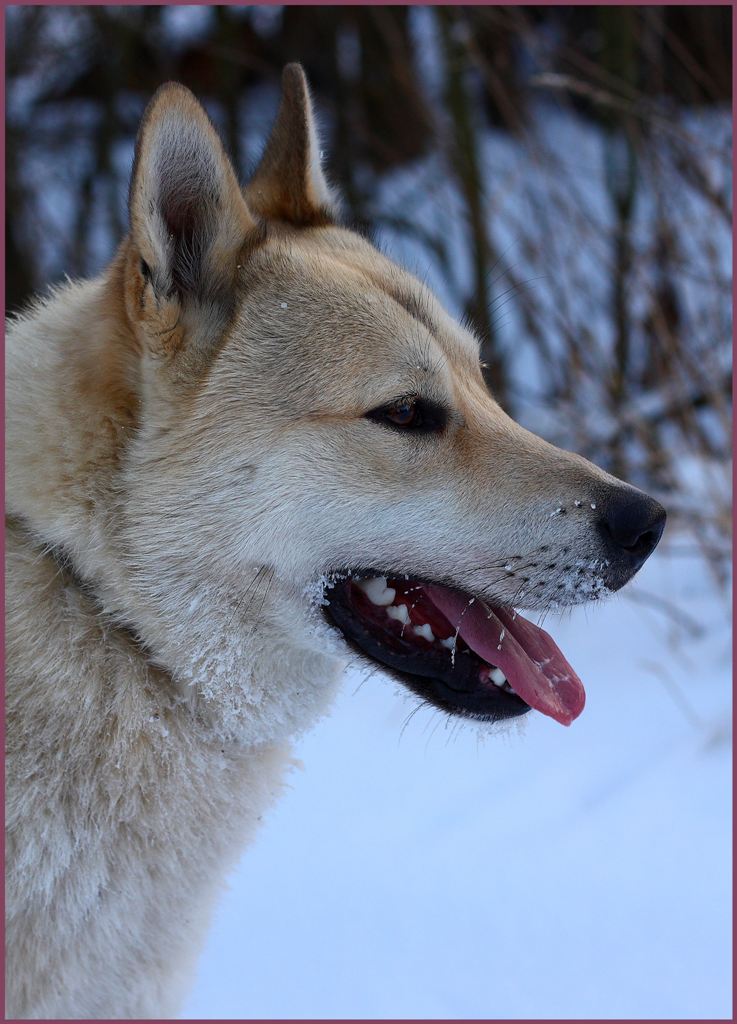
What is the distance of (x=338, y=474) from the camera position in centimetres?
208

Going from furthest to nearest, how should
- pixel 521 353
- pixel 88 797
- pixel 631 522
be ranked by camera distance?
pixel 521 353 → pixel 631 522 → pixel 88 797

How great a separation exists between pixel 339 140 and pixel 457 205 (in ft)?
6.05

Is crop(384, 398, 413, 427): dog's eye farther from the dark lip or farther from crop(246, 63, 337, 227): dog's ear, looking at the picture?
crop(246, 63, 337, 227): dog's ear

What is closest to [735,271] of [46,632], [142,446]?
[142,446]

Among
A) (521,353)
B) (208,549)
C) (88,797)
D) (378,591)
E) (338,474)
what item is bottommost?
(521,353)

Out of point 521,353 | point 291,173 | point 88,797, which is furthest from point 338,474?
point 521,353

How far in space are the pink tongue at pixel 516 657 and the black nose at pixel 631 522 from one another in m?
0.28

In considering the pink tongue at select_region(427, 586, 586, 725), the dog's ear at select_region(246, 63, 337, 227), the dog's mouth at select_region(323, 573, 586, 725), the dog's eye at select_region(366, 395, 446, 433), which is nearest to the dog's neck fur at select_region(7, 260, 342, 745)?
the dog's mouth at select_region(323, 573, 586, 725)

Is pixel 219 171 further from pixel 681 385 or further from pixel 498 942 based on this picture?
pixel 681 385

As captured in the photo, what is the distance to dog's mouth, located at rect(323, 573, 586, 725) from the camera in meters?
2.13

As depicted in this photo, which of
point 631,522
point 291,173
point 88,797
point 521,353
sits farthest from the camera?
point 521,353

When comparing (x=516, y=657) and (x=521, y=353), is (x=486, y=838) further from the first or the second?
(x=521, y=353)

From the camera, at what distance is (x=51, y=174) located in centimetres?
950

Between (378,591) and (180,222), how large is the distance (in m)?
0.85
